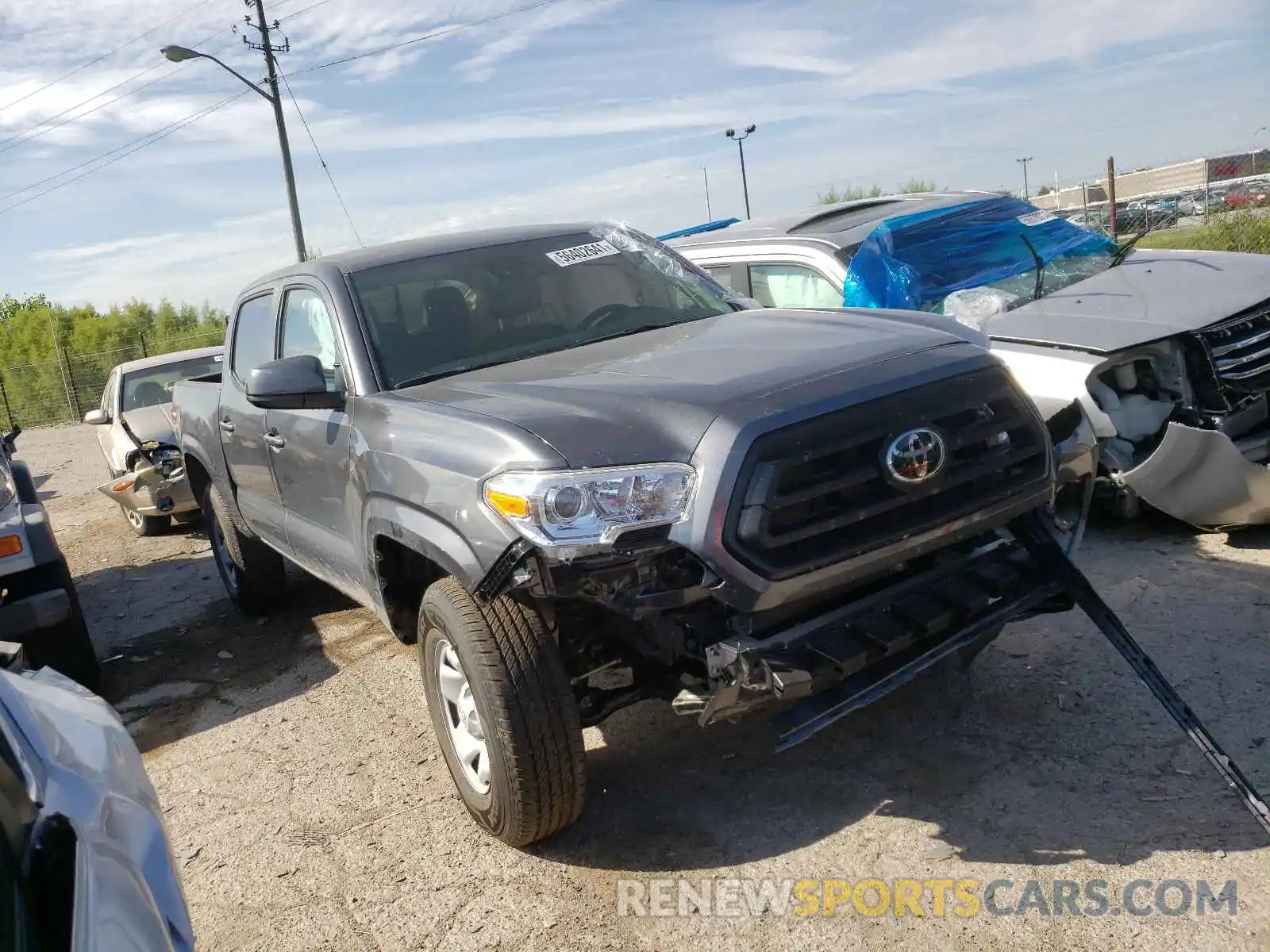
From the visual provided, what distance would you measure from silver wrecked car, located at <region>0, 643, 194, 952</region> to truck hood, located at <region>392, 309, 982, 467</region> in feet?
4.23

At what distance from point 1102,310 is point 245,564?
4797 mm

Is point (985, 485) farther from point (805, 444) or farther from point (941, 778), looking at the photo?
point (941, 778)

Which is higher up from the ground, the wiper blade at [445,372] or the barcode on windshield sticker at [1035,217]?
the barcode on windshield sticker at [1035,217]

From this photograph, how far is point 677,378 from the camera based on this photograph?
10.5 feet

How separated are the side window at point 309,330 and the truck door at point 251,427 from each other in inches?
6.6

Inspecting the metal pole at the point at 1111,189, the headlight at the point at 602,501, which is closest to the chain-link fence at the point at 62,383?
the metal pole at the point at 1111,189

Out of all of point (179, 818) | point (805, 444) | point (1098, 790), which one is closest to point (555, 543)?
point (805, 444)

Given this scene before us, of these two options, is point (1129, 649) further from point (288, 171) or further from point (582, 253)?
point (288, 171)

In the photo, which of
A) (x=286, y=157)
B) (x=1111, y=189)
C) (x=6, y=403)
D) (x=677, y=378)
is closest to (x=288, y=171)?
(x=286, y=157)

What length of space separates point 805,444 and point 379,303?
6.49 ft

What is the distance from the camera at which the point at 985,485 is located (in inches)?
124

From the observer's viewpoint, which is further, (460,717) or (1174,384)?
(1174,384)

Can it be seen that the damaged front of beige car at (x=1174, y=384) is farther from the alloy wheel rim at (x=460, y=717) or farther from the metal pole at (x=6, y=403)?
the metal pole at (x=6, y=403)

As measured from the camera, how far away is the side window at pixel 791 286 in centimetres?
629
